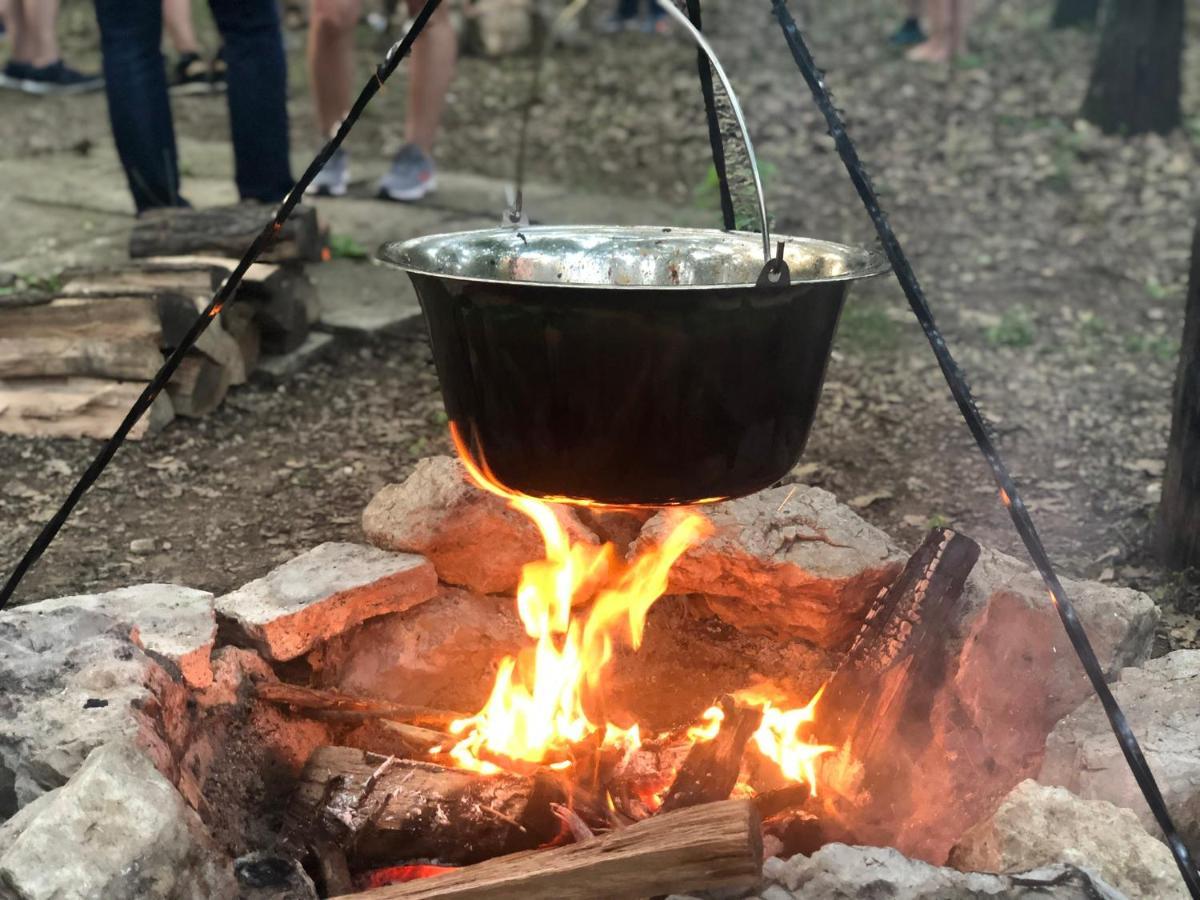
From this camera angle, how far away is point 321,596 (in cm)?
249

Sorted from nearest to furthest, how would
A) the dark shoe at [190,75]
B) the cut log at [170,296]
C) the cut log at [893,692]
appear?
the cut log at [893,692]
the cut log at [170,296]
the dark shoe at [190,75]

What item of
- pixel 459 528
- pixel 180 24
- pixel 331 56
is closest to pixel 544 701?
pixel 459 528

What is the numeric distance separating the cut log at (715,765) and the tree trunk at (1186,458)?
145 cm

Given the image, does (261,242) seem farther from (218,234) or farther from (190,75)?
(190,75)

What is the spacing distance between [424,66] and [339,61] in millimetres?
342

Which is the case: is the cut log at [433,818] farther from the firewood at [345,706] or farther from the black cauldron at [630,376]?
the black cauldron at [630,376]

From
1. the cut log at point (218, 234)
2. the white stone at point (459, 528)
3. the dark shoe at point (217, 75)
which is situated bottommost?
the white stone at point (459, 528)

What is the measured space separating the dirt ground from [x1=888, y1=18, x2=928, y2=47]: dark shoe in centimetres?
11

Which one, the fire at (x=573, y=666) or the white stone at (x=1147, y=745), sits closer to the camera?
the white stone at (x=1147, y=745)

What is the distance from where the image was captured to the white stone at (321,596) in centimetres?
245

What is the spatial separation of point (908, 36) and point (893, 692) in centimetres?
728

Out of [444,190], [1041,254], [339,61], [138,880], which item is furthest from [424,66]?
[138,880]

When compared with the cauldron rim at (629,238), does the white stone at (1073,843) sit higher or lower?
lower

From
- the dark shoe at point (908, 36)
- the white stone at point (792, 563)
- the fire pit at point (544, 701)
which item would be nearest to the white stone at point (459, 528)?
the fire pit at point (544, 701)
